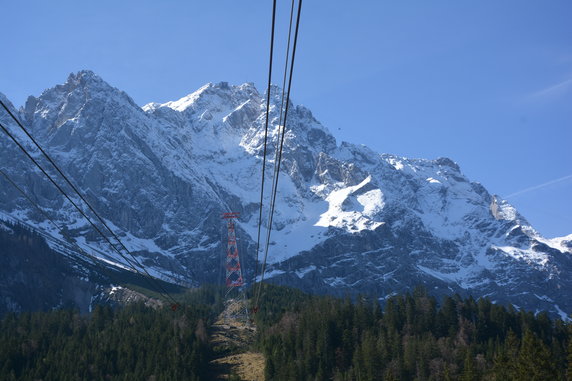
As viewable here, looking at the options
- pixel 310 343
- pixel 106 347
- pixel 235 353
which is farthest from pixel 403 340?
pixel 106 347

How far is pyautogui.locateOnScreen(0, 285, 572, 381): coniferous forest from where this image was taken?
13138cm

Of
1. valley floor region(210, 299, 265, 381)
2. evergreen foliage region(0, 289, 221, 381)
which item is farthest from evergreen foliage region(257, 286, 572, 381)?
evergreen foliage region(0, 289, 221, 381)

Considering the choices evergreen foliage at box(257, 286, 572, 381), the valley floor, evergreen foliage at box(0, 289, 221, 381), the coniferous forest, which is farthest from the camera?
the valley floor

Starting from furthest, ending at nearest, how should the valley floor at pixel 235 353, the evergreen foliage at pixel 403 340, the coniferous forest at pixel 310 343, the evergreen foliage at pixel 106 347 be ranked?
the valley floor at pixel 235 353
the evergreen foliage at pixel 106 347
the coniferous forest at pixel 310 343
the evergreen foliage at pixel 403 340

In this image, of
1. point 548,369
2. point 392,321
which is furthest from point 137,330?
point 548,369

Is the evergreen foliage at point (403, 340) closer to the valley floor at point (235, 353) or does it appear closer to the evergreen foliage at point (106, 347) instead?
the valley floor at point (235, 353)

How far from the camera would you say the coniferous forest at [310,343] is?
431 feet

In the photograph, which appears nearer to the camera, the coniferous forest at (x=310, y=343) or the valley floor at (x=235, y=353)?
the coniferous forest at (x=310, y=343)

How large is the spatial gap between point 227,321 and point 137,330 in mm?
43468

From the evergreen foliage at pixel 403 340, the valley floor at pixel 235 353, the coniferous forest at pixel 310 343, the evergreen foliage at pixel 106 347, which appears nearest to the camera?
the evergreen foliage at pixel 403 340

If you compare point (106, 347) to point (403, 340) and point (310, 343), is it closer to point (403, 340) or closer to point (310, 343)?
point (310, 343)

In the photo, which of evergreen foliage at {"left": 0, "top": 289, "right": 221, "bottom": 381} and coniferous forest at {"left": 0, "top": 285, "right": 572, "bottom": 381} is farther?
evergreen foliage at {"left": 0, "top": 289, "right": 221, "bottom": 381}

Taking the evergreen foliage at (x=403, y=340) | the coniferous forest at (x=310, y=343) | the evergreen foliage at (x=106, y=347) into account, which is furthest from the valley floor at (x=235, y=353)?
the evergreen foliage at (x=403, y=340)

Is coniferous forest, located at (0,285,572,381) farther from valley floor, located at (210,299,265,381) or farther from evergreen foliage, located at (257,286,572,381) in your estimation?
valley floor, located at (210,299,265,381)
